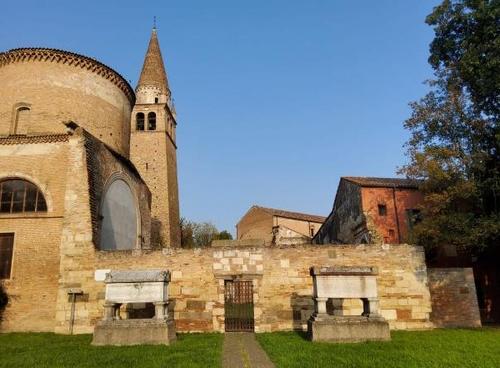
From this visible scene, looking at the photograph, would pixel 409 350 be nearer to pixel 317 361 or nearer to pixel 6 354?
pixel 317 361

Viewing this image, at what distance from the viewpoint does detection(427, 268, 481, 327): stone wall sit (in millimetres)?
13695

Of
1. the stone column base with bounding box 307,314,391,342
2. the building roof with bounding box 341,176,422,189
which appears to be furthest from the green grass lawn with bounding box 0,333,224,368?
the building roof with bounding box 341,176,422,189

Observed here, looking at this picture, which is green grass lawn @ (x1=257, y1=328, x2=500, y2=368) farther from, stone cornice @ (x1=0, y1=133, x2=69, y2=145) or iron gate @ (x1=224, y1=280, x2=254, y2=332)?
stone cornice @ (x1=0, y1=133, x2=69, y2=145)

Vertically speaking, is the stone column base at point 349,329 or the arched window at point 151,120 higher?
the arched window at point 151,120

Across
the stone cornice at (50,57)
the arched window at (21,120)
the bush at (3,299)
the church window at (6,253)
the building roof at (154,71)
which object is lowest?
the bush at (3,299)

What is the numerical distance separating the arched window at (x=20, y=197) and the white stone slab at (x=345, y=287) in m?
10.0

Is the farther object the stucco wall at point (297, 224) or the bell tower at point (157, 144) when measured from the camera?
the stucco wall at point (297, 224)

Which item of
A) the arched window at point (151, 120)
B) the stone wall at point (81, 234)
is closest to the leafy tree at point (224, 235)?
the arched window at point (151, 120)

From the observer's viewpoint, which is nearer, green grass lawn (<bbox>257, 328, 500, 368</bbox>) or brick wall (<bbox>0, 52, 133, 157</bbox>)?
green grass lawn (<bbox>257, 328, 500, 368</bbox>)

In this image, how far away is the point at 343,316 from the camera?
10000 mm

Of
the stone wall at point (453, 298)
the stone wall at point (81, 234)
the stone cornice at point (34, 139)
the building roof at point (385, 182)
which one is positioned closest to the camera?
the stone wall at point (81, 234)

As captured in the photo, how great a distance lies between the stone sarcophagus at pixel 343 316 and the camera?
9781 millimetres

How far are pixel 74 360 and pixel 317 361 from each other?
4708 millimetres

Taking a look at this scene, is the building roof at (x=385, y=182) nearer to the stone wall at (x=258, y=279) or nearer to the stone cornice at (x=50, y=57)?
the stone wall at (x=258, y=279)
